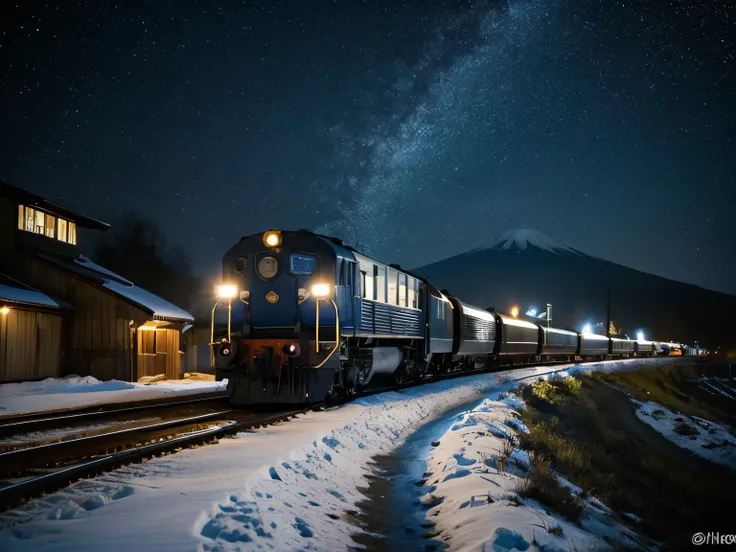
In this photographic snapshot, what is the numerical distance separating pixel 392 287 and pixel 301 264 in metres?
4.68

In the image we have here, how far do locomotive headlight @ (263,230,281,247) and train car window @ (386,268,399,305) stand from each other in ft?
15.2

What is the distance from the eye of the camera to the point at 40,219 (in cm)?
2855

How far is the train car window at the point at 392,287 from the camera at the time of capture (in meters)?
18.8

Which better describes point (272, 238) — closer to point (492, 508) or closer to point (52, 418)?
point (52, 418)

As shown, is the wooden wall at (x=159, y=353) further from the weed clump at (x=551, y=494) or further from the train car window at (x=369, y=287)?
the weed clump at (x=551, y=494)

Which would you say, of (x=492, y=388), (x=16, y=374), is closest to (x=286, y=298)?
(x=492, y=388)

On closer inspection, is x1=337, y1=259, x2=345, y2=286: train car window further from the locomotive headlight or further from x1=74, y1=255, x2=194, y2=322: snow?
x1=74, y1=255, x2=194, y2=322: snow

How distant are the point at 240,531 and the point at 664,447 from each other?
24242 mm

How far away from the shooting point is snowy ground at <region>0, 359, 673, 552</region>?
5093 mm

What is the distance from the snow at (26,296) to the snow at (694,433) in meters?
27.5

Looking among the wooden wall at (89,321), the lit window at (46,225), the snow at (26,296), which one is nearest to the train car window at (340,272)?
the snow at (26,296)

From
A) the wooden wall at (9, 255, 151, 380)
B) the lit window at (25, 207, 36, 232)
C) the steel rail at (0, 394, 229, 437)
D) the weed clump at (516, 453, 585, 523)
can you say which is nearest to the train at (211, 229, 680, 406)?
the steel rail at (0, 394, 229, 437)

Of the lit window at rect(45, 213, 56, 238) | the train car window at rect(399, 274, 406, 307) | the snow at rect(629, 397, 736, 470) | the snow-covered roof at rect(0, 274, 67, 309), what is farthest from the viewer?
the lit window at rect(45, 213, 56, 238)

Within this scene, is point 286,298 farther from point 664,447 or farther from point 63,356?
point 664,447
